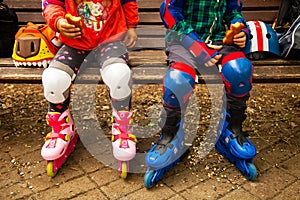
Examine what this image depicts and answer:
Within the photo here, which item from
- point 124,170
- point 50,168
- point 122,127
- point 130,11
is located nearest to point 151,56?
point 130,11

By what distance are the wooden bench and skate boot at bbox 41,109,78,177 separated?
0.84ft

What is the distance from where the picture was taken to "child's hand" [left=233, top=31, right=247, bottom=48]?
2.30 meters

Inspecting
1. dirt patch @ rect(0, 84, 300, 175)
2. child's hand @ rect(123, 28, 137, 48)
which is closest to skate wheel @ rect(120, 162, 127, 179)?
dirt patch @ rect(0, 84, 300, 175)

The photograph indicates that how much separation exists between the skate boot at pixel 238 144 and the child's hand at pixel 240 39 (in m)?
0.39

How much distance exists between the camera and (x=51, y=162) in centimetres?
238

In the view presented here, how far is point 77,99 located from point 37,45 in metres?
1.21

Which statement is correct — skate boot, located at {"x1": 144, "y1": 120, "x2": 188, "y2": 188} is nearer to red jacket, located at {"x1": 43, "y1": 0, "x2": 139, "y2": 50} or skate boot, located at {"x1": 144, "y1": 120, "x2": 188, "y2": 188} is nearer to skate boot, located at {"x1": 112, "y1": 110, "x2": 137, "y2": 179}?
skate boot, located at {"x1": 112, "y1": 110, "x2": 137, "y2": 179}

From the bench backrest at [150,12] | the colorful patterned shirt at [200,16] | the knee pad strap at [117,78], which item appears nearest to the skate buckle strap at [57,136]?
the knee pad strap at [117,78]

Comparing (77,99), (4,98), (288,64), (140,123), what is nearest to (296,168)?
(288,64)

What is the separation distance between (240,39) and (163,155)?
31.7 inches

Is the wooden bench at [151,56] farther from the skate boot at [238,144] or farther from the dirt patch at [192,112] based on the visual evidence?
the dirt patch at [192,112]

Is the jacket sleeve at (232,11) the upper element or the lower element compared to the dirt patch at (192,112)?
upper

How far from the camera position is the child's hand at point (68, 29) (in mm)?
2240

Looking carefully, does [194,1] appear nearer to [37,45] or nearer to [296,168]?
[37,45]
